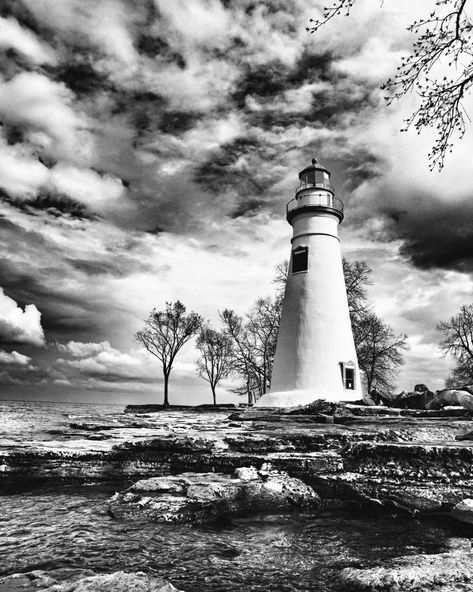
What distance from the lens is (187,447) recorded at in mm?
7824

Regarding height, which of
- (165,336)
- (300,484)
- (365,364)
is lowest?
(300,484)

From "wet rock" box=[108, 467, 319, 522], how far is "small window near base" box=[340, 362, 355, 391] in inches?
611

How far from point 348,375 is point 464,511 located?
16.6 m

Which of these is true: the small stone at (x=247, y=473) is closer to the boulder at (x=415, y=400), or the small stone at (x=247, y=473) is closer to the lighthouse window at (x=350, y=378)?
the lighthouse window at (x=350, y=378)

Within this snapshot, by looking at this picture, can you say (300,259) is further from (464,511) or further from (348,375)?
(464,511)

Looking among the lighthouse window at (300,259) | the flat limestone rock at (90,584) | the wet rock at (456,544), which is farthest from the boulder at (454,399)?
the flat limestone rock at (90,584)

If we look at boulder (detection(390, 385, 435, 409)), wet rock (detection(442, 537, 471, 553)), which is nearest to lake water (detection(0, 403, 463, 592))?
wet rock (detection(442, 537, 471, 553))

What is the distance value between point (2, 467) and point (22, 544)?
3112 mm

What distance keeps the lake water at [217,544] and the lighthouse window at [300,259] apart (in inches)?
696

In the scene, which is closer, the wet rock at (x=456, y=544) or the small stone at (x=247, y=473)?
the wet rock at (x=456, y=544)

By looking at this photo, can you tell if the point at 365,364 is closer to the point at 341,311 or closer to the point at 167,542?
the point at 341,311

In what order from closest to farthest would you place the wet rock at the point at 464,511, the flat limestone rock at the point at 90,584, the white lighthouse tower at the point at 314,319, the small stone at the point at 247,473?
the flat limestone rock at the point at 90,584 → the wet rock at the point at 464,511 → the small stone at the point at 247,473 → the white lighthouse tower at the point at 314,319

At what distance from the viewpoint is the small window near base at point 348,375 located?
21.3 meters

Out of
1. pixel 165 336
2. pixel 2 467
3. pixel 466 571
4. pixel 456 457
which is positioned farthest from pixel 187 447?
pixel 165 336
